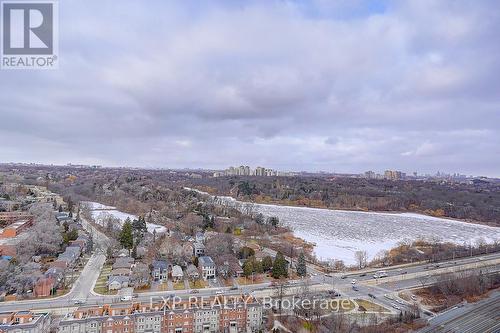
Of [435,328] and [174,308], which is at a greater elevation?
[174,308]

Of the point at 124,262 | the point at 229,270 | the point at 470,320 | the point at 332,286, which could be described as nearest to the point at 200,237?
the point at 229,270

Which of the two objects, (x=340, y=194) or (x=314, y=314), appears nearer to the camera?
(x=314, y=314)

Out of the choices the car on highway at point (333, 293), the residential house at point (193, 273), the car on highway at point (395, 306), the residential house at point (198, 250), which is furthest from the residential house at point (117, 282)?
the car on highway at point (395, 306)

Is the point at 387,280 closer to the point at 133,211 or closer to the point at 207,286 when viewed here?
the point at 207,286

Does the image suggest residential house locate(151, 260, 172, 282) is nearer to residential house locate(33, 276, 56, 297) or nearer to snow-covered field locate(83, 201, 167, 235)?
residential house locate(33, 276, 56, 297)

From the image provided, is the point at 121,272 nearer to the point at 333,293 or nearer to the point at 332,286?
the point at 333,293

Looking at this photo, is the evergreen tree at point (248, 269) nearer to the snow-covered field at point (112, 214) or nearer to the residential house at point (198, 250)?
the residential house at point (198, 250)

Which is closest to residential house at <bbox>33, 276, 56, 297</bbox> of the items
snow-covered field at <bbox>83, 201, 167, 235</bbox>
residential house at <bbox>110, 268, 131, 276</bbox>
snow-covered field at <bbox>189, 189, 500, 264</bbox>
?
residential house at <bbox>110, 268, 131, 276</bbox>

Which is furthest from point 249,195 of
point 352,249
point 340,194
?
point 352,249
